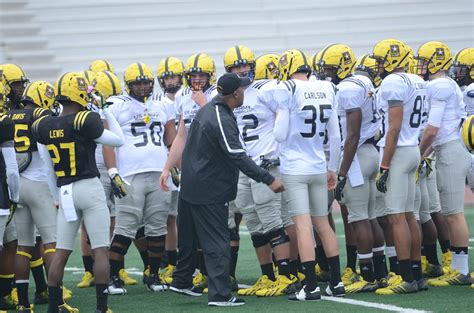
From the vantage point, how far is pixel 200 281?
9359mm

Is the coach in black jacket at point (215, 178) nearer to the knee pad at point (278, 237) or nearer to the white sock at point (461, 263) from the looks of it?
the knee pad at point (278, 237)

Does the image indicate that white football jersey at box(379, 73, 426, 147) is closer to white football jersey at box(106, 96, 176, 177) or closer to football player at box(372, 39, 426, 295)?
football player at box(372, 39, 426, 295)

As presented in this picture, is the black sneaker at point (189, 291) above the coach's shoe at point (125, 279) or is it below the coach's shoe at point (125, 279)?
above

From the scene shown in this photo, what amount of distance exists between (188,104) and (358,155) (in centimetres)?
168

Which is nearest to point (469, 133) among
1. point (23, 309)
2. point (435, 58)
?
point (435, 58)

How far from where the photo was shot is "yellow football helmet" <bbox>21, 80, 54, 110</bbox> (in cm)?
825

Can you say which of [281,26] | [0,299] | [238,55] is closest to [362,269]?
[238,55]

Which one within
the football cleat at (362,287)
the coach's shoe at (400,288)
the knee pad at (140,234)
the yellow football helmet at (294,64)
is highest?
the yellow football helmet at (294,64)

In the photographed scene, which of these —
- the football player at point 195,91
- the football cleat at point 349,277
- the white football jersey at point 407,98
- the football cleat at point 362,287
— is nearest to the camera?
the white football jersey at point 407,98

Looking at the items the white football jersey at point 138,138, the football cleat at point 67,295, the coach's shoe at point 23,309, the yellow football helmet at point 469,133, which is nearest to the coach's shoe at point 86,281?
the football cleat at point 67,295

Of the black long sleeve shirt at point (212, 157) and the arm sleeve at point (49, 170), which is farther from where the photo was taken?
the black long sleeve shirt at point (212, 157)

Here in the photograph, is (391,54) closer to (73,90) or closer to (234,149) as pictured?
(234,149)

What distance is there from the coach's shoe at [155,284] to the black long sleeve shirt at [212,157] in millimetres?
1426

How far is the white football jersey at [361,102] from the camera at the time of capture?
852 cm
